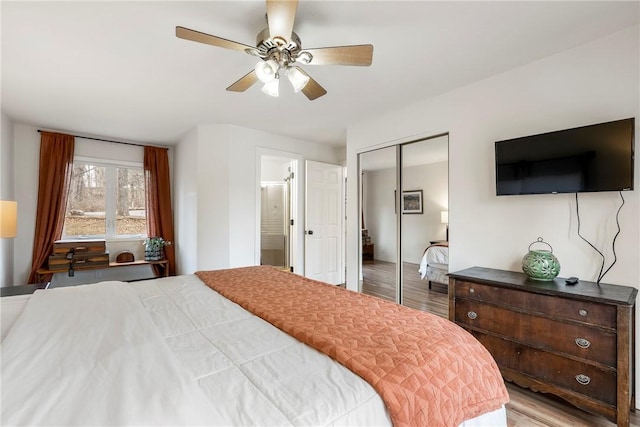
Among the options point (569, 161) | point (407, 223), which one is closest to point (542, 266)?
point (569, 161)

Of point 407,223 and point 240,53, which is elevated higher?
Answer: point 240,53

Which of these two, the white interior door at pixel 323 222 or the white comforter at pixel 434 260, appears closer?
the white comforter at pixel 434 260

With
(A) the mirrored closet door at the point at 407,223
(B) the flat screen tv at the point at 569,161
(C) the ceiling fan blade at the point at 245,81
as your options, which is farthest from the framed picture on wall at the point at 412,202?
(C) the ceiling fan blade at the point at 245,81

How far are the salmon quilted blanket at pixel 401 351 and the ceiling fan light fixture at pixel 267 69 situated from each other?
1347 mm

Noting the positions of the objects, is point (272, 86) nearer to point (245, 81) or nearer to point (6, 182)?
point (245, 81)

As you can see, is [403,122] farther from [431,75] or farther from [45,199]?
[45,199]

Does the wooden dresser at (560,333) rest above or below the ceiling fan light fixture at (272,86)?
below

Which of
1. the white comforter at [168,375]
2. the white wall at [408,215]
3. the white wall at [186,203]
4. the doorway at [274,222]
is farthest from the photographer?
the doorway at [274,222]

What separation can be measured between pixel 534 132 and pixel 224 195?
3.36m

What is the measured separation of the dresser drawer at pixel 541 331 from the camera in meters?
1.60

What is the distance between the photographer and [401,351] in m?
1.01

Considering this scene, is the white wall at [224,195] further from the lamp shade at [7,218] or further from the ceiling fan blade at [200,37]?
the ceiling fan blade at [200,37]

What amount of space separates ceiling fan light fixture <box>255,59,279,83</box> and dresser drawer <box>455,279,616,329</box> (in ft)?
6.55

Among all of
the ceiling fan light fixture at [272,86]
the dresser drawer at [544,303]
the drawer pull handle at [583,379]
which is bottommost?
the drawer pull handle at [583,379]
